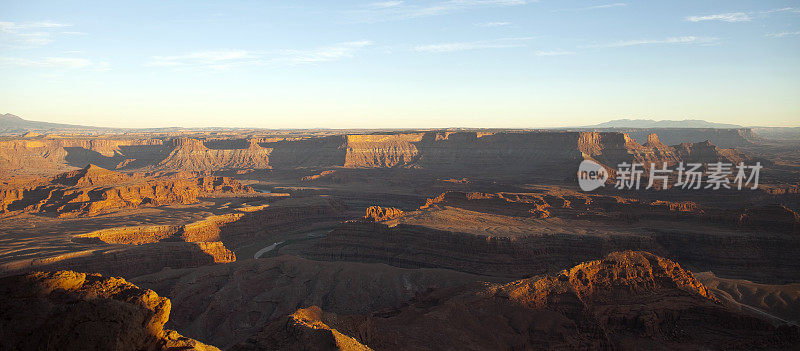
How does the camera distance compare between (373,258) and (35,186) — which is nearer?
(373,258)

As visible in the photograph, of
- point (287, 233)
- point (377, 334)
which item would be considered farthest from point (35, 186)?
point (377, 334)

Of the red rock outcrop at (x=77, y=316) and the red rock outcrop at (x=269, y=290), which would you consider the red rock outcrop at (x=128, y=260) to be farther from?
the red rock outcrop at (x=77, y=316)

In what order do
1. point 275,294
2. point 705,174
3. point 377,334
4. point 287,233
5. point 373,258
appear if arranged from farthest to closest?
point 705,174 < point 287,233 < point 373,258 < point 275,294 < point 377,334

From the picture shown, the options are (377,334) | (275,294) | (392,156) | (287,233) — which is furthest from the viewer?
(392,156)

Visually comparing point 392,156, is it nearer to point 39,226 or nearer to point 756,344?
point 39,226

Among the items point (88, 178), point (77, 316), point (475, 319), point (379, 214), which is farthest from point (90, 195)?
point (77, 316)

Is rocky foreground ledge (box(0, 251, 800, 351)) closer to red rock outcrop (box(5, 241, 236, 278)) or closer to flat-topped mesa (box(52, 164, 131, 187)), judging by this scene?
red rock outcrop (box(5, 241, 236, 278))

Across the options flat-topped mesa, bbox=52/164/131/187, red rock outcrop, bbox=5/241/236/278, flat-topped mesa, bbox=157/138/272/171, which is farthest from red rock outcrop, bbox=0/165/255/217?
flat-topped mesa, bbox=157/138/272/171
